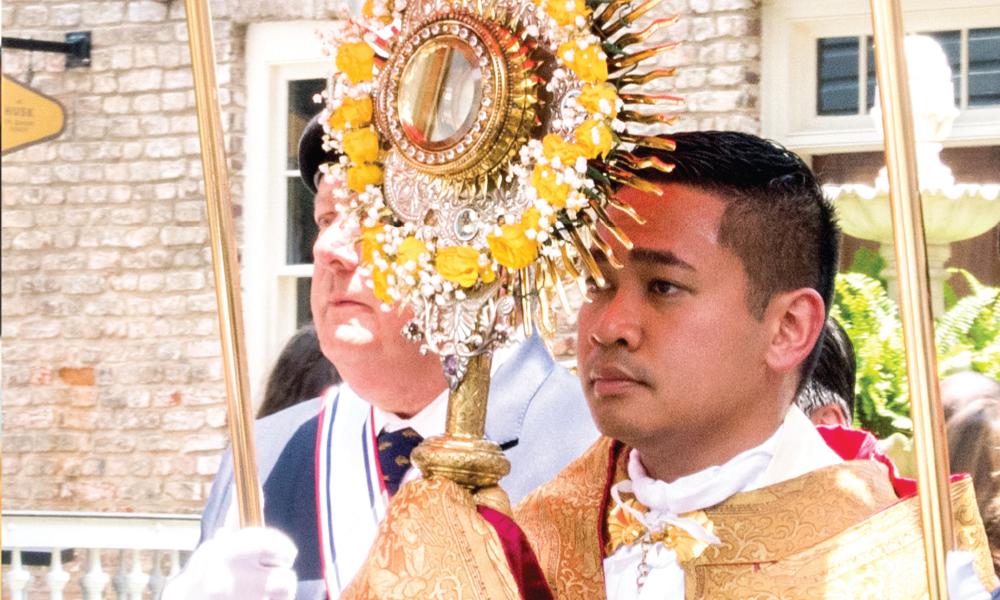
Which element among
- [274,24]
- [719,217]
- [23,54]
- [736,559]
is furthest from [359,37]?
[23,54]

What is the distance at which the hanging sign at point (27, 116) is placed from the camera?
4.18 meters

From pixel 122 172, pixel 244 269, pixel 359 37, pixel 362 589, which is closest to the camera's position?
pixel 362 589

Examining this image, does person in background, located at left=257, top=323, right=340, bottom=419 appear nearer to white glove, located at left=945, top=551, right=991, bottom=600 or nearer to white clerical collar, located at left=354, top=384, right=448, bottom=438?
white clerical collar, located at left=354, top=384, right=448, bottom=438

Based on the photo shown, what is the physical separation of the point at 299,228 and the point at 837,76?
142 centimetres

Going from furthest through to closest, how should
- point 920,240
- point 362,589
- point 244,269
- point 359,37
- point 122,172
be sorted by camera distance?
point 122,172 < point 244,269 < point 359,37 < point 362,589 < point 920,240

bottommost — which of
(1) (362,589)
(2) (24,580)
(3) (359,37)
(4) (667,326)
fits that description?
(2) (24,580)

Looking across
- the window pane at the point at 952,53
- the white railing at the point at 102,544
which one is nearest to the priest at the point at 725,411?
the window pane at the point at 952,53

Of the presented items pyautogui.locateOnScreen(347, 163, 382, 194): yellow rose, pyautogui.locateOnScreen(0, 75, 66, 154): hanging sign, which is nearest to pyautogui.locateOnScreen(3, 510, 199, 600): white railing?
pyautogui.locateOnScreen(0, 75, 66, 154): hanging sign

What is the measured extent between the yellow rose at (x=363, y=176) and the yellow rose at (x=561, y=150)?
247 mm

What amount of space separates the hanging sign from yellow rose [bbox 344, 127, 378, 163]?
2729 mm

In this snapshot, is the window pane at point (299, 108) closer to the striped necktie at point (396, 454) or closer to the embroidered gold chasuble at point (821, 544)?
the striped necktie at point (396, 454)

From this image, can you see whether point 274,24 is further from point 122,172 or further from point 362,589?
point 362,589

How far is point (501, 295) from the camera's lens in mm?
1594

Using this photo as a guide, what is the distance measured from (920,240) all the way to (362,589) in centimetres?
67
